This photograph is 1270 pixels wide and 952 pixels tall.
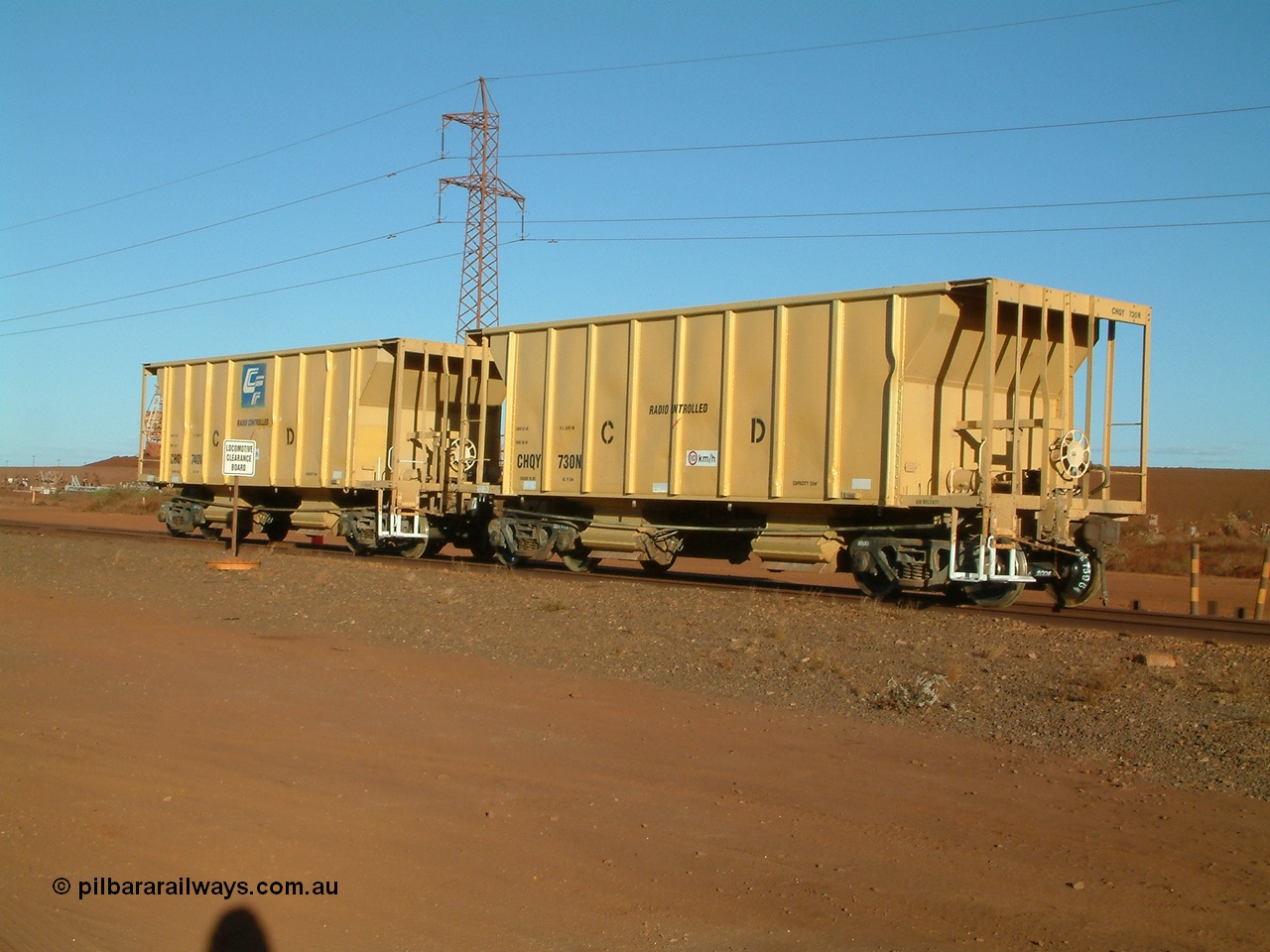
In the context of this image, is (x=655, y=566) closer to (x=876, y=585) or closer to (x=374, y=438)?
(x=876, y=585)

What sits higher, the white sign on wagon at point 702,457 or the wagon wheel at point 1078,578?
the white sign on wagon at point 702,457

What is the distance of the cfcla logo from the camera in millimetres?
23781

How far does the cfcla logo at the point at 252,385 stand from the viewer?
23.8 meters

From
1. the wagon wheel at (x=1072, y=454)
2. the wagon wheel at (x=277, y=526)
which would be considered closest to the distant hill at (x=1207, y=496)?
the wagon wheel at (x=277, y=526)

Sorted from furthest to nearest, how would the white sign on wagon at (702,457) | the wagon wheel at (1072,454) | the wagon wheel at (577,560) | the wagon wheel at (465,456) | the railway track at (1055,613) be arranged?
1. the wagon wheel at (465,456)
2. the wagon wheel at (577,560)
3. the white sign on wagon at (702,457)
4. the wagon wheel at (1072,454)
5. the railway track at (1055,613)

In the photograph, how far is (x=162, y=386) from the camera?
88.4ft

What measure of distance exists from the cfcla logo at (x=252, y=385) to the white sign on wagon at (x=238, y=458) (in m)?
4.97

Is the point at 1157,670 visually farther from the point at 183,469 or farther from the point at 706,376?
the point at 183,469

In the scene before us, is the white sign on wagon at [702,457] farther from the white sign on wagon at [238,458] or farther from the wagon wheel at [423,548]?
the white sign on wagon at [238,458]

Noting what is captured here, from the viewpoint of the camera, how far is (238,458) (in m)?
18.9

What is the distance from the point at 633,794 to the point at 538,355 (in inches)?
507

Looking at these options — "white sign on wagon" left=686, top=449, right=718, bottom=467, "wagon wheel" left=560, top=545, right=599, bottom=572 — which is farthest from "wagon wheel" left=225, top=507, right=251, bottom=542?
"white sign on wagon" left=686, top=449, right=718, bottom=467

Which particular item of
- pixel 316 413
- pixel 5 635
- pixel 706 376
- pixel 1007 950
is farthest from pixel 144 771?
pixel 316 413
